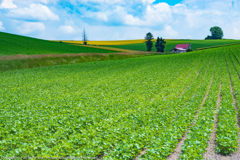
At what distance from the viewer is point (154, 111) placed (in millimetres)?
11844

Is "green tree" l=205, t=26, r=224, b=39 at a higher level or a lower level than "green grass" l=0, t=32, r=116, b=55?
higher

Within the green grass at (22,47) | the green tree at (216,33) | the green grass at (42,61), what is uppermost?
the green tree at (216,33)

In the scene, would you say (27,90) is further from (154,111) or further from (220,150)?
(220,150)

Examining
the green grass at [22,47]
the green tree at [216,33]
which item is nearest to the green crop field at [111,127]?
the green grass at [22,47]

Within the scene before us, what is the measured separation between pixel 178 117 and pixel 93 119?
4786 millimetres

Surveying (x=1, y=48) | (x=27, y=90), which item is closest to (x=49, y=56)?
(x=1, y=48)

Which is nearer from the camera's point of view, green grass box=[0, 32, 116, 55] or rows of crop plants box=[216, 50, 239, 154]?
rows of crop plants box=[216, 50, 239, 154]

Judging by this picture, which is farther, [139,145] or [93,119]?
[93,119]

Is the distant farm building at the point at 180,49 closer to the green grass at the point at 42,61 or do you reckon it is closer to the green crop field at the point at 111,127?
the green grass at the point at 42,61

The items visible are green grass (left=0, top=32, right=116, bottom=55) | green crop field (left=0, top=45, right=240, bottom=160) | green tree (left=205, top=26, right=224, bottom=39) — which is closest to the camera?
green crop field (left=0, top=45, right=240, bottom=160)

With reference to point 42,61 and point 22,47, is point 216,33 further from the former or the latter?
point 42,61

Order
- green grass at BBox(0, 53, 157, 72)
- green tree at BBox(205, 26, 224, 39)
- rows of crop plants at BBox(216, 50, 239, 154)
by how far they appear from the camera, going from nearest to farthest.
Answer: rows of crop plants at BBox(216, 50, 239, 154)
green grass at BBox(0, 53, 157, 72)
green tree at BBox(205, 26, 224, 39)

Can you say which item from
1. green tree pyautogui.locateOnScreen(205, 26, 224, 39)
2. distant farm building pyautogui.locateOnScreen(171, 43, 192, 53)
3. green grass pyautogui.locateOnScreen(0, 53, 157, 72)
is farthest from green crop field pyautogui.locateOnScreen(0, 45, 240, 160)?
green tree pyautogui.locateOnScreen(205, 26, 224, 39)

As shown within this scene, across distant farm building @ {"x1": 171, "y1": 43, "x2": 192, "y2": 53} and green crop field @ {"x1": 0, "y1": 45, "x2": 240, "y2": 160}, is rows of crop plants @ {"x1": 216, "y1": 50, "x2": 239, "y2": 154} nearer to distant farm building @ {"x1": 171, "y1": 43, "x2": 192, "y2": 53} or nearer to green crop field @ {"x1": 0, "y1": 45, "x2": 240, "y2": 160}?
green crop field @ {"x1": 0, "y1": 45, "x2": 240, "y2": 160}
